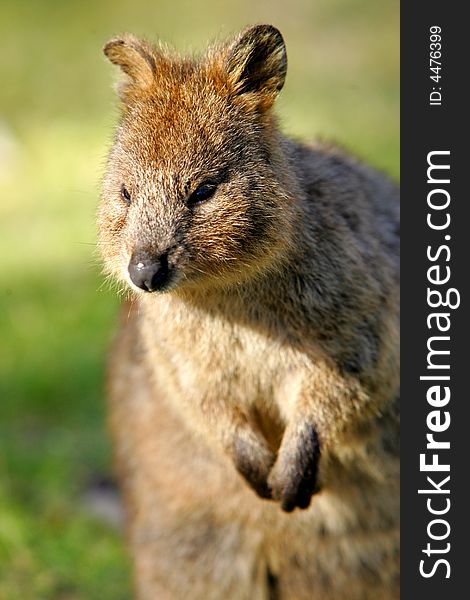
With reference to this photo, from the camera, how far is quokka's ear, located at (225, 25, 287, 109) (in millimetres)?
4594

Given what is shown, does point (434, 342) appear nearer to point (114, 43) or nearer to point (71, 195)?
point (114, 43)

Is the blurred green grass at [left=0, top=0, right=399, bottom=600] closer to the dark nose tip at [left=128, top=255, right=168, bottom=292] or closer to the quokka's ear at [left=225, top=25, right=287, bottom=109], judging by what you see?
the quokka's ear at [left=225, top=25, right=287, bottom=109]

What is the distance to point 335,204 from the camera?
210 inches

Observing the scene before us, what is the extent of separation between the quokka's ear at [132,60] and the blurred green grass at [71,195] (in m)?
0.44

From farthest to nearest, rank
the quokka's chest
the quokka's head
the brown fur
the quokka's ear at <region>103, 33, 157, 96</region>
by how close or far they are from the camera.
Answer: the quokka's chest
the quokka's ear at <region>103, 33, 157, 96</region>
the brown fur
the quokka's head

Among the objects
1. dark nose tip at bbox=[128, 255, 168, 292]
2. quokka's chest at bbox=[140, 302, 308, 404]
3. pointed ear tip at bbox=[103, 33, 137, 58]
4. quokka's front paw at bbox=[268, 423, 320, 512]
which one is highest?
pointed ear tip at bbox=[103, 33, 137, 58]

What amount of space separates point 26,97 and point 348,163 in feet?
28.7

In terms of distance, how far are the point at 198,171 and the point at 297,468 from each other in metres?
1.50

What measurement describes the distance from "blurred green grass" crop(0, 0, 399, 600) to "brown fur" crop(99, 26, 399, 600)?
1.78 feet

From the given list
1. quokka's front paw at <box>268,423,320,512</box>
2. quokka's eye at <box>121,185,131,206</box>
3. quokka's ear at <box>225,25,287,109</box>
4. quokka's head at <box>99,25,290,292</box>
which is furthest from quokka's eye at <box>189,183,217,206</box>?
quokka's front paw at <box>268,423,320,512</box>

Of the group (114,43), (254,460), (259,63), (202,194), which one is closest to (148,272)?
(202,194)

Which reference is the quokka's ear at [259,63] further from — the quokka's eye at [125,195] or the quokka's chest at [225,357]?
the quokka's chest at [225,357]

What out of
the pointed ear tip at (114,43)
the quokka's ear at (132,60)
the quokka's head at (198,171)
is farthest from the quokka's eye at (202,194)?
the pointed ear tip at (114,43)

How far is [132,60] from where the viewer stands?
489 centimetres
